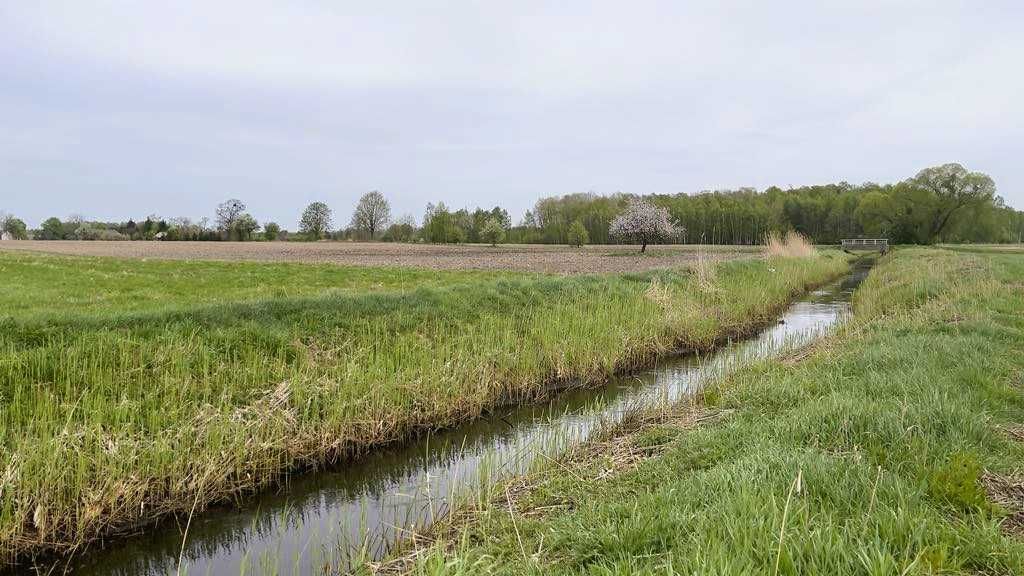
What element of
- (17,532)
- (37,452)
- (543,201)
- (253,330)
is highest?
(543,201)

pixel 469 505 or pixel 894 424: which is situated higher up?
pixel 894 424

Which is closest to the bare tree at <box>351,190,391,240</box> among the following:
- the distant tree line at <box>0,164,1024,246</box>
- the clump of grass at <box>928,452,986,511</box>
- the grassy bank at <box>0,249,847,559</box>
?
the distant tree line at <box>0,164,1024,246</box>

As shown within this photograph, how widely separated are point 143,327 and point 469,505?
568 cm

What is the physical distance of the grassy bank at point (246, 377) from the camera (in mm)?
4949

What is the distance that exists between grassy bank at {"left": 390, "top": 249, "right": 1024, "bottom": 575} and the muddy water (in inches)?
26.7

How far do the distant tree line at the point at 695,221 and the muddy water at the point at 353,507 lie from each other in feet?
143

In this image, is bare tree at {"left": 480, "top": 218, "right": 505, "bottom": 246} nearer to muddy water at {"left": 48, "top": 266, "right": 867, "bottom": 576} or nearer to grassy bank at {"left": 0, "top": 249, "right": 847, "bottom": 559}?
grassy bank at {"left": 0, "top": 249, "right": 847, "bottom": 559}

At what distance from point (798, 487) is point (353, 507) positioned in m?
4.84

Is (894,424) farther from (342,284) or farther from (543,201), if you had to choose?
(543,201)

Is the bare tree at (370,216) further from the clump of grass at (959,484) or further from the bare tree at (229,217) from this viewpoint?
the clump of grass at (959,484)

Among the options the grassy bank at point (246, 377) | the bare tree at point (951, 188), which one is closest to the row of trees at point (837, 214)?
the bare tree at point (951, 188)

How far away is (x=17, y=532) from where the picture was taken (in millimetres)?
4484

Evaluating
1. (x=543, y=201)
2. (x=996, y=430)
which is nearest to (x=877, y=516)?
(x=996, y=430)

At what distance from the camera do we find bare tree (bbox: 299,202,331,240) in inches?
3961
